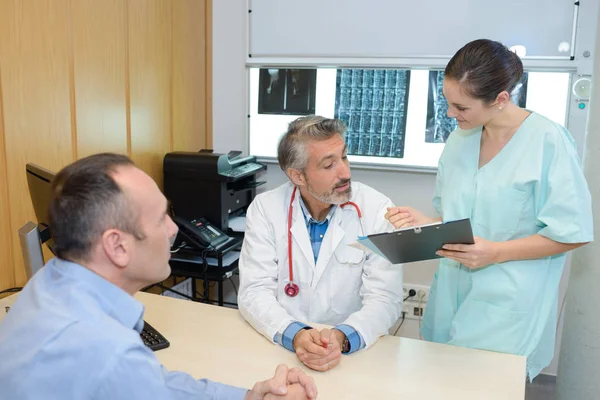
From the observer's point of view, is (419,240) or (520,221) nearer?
(419,240)

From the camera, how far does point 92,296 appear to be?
0.88 metres

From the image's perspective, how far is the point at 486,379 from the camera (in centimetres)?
134

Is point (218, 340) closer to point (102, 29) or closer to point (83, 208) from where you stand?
point (83, 208)

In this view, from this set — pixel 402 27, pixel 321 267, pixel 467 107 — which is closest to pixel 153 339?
pixel 321 267

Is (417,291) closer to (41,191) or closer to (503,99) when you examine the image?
(503,99)

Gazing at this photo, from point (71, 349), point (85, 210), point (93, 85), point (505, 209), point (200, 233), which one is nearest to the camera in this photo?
point (71, 349)

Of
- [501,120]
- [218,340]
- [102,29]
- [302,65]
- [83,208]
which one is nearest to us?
[83,208]

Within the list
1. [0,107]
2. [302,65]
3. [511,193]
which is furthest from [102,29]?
[511,193]

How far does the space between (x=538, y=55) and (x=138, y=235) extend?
2332 millimetres

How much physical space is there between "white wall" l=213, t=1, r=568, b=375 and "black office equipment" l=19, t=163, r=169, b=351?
5.50ft

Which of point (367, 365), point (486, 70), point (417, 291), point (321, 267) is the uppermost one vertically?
point (486, 70)

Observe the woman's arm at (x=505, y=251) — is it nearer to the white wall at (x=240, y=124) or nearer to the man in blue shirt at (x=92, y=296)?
the man in blue shirt at (x=92, y=296)

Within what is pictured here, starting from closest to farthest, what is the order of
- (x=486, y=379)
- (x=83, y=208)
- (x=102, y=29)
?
(x=83, y=208) < (x=486, y=379) < (x=102, y=29)

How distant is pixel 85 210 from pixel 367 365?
859mm
